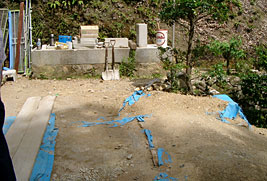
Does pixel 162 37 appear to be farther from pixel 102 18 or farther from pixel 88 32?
pixel 102 18

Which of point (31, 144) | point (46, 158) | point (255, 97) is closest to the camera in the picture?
point (46, 158)

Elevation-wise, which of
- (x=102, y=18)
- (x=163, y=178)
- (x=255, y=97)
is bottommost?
(x=163, y=178)

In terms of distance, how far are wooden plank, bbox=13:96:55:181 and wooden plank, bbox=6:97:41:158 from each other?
66 mm

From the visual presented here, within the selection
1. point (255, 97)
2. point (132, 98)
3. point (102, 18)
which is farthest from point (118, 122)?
point (102, 18)

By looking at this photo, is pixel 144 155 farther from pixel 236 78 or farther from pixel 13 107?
pixel 236 78

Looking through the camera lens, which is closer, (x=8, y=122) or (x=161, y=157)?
(x=161, y=157)

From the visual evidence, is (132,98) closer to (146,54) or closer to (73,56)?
(146,54)

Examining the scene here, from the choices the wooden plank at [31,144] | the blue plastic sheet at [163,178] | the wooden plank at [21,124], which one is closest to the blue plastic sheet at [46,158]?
the wooden plank at [31,144]

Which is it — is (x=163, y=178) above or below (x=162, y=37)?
below

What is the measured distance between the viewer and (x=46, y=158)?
3.91 metres

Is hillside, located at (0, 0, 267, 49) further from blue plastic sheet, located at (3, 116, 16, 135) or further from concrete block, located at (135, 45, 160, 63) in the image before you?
blue plastic sheet, located at (3, 116, 16, 135)

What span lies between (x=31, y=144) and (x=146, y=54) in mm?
5106

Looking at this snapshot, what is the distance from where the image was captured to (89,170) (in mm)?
3691

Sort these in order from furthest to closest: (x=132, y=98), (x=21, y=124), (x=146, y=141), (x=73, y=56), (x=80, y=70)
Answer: (x=80, y=70) < (x=73, y=56) < (x=132, y=98) < (x=21, y=124) < (x=146, y=141)
